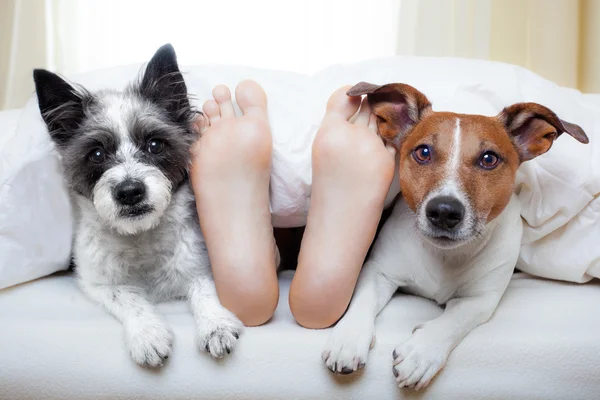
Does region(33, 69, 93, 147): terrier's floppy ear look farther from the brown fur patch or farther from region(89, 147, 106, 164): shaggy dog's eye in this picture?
the brown fur patch

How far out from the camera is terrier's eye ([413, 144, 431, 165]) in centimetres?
155

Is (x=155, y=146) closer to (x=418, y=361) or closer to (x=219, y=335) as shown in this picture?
(x=219, y=335)

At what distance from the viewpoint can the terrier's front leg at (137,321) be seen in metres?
1.41

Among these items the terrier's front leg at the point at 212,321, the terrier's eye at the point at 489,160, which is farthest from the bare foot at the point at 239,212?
the terrier's eye at the point at 489,160

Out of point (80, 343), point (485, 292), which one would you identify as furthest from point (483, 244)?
point (80, 343)

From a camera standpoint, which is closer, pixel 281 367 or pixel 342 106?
pixel 281 367

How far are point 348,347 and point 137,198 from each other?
0.65m

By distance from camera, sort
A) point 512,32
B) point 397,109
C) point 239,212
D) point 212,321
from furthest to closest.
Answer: point 512,32, point 397,109, point 239,212, point 212,321

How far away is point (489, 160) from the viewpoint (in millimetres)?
1519

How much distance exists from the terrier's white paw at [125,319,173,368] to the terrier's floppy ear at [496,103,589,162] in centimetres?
107

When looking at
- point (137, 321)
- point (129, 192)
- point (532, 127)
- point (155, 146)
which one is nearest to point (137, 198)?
point (129, 192)

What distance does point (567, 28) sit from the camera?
3.27m

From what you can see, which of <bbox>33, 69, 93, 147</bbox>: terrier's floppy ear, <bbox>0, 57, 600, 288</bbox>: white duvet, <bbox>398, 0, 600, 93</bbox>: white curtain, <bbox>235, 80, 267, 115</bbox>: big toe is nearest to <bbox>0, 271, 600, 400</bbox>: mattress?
<bbox>0, 57, 600, 288</bbox>: white duvet

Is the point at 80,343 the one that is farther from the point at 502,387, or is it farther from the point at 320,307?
the point at 502,387
